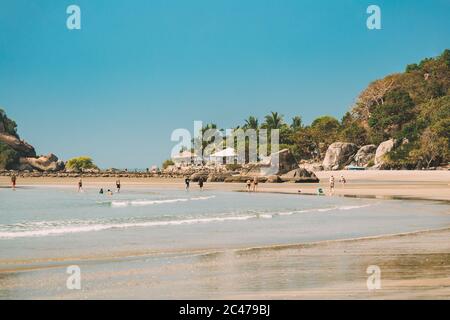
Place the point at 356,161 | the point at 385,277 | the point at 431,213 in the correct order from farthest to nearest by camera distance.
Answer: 1. the point at 356,161
2. the point at 431,213
3. the point at 385,277

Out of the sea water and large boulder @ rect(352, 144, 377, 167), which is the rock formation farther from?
the sea water

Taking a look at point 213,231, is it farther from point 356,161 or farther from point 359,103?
point 359,103

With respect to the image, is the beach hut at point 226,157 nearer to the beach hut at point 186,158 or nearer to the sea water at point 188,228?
the beach hut at point 186,158

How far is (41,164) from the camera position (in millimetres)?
158250

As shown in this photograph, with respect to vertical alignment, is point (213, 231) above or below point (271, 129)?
below

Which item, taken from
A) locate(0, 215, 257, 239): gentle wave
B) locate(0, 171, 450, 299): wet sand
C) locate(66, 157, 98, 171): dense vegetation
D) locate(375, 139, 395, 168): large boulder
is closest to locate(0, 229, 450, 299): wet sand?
locate(0, 171, 450, 299): wet sand

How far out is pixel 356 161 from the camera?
10419 cm

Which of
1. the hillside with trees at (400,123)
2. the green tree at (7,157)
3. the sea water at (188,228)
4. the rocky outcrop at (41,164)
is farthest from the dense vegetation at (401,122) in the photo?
the green tree at (7,157)

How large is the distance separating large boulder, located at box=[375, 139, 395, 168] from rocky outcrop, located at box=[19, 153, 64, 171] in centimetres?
8962

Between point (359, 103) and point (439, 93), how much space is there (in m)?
15.4

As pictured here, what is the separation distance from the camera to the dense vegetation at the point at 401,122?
88.8 m

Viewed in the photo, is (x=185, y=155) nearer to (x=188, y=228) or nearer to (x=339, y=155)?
(x=339, y=155)

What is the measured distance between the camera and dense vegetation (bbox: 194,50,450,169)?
88812mm
